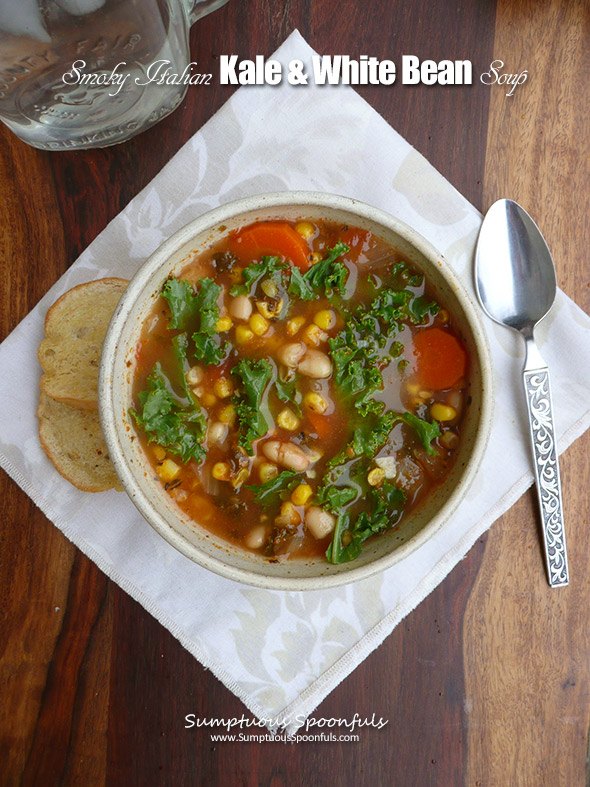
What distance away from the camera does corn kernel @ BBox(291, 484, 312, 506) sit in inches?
90.7

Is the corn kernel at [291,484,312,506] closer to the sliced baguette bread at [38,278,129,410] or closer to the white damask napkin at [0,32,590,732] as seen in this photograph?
the white damask napkin at [0,32,590,732]

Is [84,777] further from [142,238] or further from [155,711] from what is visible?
[142,238]

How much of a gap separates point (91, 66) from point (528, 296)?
6.46 ft

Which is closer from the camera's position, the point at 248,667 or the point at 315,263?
the point at 315,263

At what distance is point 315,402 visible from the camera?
2318mm

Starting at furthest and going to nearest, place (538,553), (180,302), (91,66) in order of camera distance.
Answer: (538,553) → (91,66) → (180,302)

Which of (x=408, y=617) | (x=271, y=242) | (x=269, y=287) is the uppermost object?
(x=271, y=242)

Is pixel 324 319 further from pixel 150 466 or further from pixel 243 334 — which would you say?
pixel 150 466

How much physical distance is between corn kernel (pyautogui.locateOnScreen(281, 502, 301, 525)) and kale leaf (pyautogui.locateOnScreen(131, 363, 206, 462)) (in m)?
0.35

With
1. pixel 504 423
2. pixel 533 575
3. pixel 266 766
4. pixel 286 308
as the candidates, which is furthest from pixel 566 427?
pixel 266 766

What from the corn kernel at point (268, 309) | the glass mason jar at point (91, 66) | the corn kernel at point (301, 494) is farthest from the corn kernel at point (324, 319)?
the glass mason jar at point (91, 66)

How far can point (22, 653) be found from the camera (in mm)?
2781

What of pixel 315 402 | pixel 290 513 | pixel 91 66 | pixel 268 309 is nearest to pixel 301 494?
pixel 290 513

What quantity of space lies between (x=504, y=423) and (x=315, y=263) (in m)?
1.09
